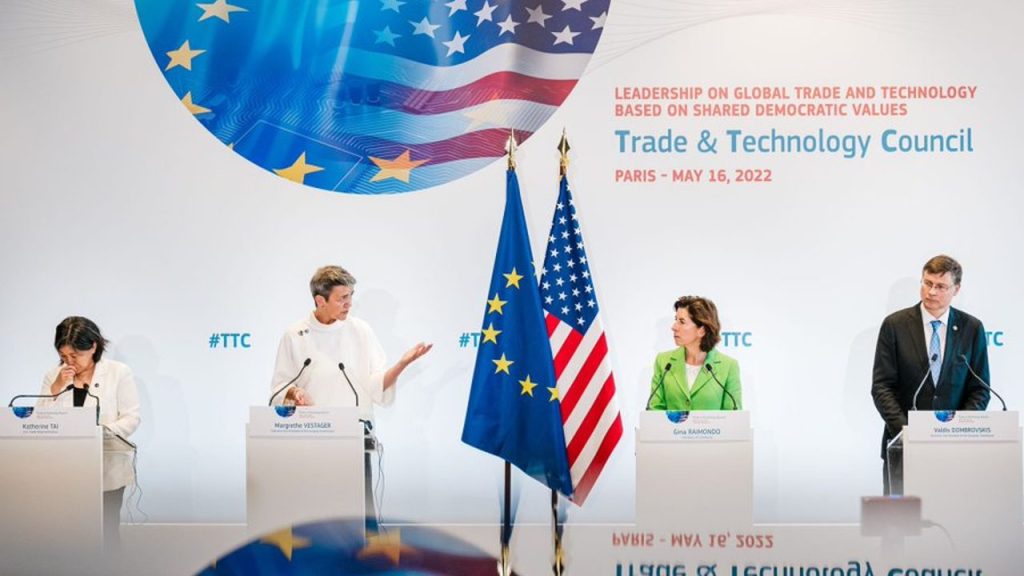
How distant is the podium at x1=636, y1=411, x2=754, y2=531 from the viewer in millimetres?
5395

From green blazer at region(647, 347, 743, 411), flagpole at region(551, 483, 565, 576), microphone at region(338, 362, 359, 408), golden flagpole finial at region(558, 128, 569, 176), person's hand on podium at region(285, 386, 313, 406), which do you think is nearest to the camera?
flagpole at region(551, 483, 565, 576)

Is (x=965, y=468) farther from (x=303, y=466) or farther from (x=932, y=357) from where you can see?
(x=303, y=466)

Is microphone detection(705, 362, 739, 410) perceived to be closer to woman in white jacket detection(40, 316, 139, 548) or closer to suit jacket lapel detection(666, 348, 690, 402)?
suit jacket lapel detection(666, 348, 690, 402)

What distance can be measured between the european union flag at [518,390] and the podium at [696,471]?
900 mm

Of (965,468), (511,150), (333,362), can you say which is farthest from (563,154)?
(965,468)

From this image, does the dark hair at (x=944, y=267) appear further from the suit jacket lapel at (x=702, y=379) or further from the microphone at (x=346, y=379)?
the microphone at (x=346, y=379)

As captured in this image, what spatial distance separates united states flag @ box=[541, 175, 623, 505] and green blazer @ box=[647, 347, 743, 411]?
0.56m

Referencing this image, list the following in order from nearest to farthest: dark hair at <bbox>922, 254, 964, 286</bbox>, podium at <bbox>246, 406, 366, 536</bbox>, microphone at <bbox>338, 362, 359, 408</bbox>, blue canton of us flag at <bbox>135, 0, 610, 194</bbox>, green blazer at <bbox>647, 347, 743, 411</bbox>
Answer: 1. podium at <bbox>246, 406, 366, 536</bbox>
2. microphone at <bbox>338, 362, 359, 408</bbox>
3. green blazer at <bbox>647, 347, 743, 411</bbox>
4. dark hair at <bbox>922, 254, 964, 286</bbox>
5. blue canton of us flag at <bbox>135, 0, 610, 194</bbox>

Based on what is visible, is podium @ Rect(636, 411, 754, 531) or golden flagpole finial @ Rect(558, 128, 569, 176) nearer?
podium @ Rect(636, 411, 754, 531)

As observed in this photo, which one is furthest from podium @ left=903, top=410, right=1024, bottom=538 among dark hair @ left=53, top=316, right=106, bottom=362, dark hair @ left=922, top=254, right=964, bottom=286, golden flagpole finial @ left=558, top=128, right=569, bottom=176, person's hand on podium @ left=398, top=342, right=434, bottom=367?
dark hair @ left=53, top=316, right=106, bottom=362

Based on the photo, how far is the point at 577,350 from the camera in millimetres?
6543

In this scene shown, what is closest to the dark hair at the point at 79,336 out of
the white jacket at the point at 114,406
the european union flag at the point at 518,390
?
the white jacket at the point at 114,406

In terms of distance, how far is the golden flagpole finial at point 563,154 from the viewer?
22.0 ft

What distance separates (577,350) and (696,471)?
134 cm
